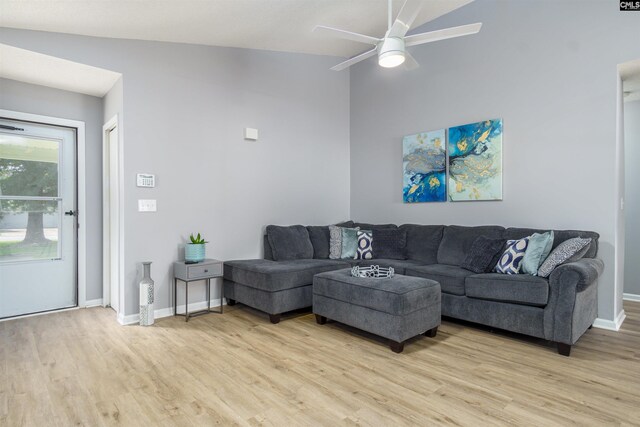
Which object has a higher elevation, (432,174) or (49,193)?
(432,174)

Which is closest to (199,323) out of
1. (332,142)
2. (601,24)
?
(332,142)

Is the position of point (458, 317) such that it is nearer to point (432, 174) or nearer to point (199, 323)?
point (432, 174)

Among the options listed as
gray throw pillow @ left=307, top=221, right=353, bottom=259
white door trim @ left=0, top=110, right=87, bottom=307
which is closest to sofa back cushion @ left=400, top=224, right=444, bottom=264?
gray throw pillow @ left=307, top=221, right=353, bottom=259

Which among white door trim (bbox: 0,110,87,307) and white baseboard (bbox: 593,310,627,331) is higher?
white door trim (bbox: 0,110,87,307)

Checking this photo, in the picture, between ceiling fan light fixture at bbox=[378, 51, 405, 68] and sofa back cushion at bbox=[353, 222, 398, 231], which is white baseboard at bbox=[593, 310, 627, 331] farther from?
ceiling fan light fixture at bbox=[378, 51, 405, 68]

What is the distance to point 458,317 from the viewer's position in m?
3.37

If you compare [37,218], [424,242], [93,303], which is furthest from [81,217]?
[424,242]

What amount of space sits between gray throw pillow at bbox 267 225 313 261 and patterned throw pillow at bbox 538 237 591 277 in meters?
2.53

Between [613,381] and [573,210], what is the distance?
1738 mm

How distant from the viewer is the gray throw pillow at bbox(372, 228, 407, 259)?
14.5ft

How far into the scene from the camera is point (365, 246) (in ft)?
14.9

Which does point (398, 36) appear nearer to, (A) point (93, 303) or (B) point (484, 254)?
(B) point (484, 254)

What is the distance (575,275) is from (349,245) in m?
2.45

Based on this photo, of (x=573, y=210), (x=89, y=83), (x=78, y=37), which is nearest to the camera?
(x=78, y=37)
